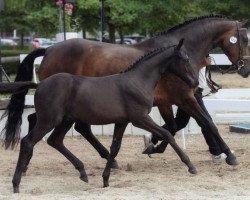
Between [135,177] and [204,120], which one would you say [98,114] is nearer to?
[135,177]

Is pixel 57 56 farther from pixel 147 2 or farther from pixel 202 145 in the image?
pixel 147 2

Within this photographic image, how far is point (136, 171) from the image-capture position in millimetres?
8531

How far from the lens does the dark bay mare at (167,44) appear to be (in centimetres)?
838

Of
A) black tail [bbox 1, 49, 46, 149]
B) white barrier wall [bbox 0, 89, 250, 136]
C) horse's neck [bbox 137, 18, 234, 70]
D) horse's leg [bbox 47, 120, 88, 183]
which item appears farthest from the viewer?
white barrier wall [bbox 0, 89, 250, 136]

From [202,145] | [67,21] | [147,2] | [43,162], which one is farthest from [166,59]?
[147,2]

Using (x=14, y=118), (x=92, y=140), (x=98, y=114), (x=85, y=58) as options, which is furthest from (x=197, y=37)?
(x=14, y=118)

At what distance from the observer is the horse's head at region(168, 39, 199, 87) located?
294 inches

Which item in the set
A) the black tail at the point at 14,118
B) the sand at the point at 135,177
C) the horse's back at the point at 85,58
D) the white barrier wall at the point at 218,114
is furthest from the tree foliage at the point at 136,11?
the black tail at the point at 14,118

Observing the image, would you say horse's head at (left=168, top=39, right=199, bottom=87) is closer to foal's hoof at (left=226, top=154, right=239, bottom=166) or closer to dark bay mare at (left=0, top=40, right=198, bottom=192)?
dark bay mare at (left=0, top=40, right=198, bottom=192)

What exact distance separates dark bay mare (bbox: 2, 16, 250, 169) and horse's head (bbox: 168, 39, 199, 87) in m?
0.69

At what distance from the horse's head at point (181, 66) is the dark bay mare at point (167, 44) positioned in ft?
2.27

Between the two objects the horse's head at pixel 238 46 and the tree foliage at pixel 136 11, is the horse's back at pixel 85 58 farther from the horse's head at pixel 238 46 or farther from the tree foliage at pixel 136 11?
the tree foliage at pixel 136 11

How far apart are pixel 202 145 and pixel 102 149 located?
2549 mm

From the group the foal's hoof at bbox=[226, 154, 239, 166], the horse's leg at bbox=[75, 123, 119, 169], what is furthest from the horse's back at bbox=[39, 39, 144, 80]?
the foal's hoof at bbox=[226, 154, 239, 166]
